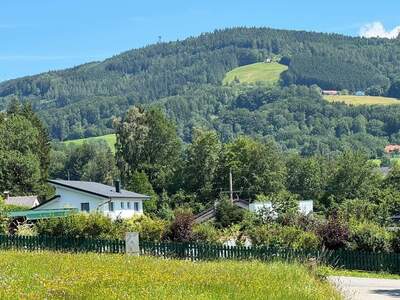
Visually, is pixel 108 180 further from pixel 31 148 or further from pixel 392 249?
pixel 392 249

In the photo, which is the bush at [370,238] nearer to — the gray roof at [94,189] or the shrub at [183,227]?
Answer: the shrub at [183,227]

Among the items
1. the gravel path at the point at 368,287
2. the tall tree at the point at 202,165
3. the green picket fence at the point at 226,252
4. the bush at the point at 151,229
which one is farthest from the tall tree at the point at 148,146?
the gravel path at the point at 368,287

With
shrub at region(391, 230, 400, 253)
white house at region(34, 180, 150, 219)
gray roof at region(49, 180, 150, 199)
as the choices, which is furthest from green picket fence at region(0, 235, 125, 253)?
gray roof at region(49, 180, 150, 199)

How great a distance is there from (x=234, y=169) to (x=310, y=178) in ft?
62.3

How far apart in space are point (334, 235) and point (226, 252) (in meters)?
5.29

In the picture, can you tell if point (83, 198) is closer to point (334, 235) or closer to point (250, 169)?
point (250, 169)

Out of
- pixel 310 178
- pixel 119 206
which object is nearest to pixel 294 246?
pixel 119 206

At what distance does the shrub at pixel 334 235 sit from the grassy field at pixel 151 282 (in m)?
12.0

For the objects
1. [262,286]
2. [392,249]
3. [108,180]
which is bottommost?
[108,180]

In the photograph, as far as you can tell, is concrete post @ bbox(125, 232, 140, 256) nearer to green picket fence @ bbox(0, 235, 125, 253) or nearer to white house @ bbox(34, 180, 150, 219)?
green picket fence @ bbox(0, 235, 125, 253)

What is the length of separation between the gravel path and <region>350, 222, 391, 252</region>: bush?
4475 mm

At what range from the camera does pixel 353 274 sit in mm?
27562

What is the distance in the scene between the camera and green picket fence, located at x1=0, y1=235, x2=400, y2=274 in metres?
28.1

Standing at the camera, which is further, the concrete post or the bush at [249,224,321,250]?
the bush at [249,224,321,250]
